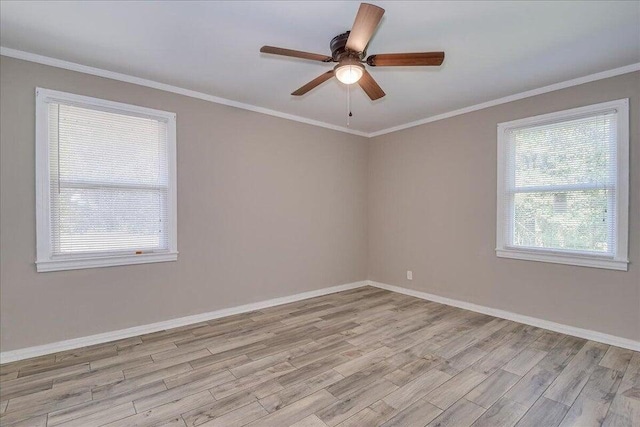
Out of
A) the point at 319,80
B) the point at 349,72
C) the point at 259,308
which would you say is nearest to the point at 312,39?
the point at 319,80

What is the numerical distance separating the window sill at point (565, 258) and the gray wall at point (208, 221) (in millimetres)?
2282

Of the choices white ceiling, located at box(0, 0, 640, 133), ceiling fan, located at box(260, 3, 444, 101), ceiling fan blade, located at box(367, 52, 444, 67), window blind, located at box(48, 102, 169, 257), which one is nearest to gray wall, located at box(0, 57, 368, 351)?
window blind, located at box(48, 102, 169, 257)

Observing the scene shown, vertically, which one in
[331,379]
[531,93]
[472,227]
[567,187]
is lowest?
[331,379]

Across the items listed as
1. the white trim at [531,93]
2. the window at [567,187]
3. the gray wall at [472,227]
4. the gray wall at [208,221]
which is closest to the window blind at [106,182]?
the gray wall at [208,221]

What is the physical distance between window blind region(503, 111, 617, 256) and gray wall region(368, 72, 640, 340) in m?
0.17

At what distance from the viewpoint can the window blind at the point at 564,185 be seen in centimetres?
301

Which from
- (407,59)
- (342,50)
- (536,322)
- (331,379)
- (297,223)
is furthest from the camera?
(297,223)

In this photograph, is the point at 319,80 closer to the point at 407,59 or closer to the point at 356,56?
the point at 356,56

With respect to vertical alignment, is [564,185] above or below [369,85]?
below

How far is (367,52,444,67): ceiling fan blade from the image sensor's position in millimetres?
2035

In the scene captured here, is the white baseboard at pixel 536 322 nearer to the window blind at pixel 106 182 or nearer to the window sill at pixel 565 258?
the window sill at pixel 565 258

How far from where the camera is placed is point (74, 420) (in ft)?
6.30

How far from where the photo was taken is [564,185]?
10.7 feet

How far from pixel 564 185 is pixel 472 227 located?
1.08 m
